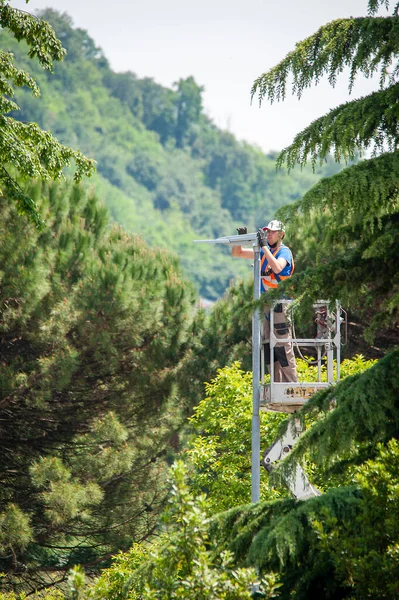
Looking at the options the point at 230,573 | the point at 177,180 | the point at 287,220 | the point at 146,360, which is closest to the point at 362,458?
the point at 230,573

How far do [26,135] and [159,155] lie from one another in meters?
118

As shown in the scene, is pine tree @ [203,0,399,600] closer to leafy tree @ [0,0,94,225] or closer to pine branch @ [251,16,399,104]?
pine branch @ [251,16,399,104]

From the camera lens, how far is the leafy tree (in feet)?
36.6

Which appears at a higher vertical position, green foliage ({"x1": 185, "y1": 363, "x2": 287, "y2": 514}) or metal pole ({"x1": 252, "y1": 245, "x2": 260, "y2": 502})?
metal pole ({"x1": 252, "y1": 245, "x2": 260, "y2": 502})

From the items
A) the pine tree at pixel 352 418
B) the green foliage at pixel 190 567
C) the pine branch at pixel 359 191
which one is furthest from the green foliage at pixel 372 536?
the pine branch at pixel 359 191

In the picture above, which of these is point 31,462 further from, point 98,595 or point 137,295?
point 98,595

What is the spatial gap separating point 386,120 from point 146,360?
13.3 meters

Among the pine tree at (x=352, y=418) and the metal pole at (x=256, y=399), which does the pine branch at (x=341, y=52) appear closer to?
the pine tree at (x=352, y=418)

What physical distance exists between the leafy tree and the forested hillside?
291 ft

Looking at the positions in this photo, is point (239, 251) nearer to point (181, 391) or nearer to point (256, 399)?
point (256, 399)

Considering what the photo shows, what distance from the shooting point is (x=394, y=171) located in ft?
21.7

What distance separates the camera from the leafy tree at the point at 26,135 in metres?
11.1

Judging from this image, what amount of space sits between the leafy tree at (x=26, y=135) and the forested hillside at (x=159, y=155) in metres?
88.8

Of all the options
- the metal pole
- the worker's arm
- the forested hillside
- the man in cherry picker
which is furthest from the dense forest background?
the forested hillside
